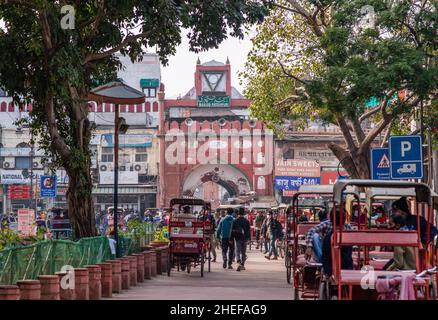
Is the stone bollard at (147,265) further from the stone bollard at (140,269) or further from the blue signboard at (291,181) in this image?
the blue signboard at (291,181)

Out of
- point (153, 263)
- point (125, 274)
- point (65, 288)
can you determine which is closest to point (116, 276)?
point (125, 274)

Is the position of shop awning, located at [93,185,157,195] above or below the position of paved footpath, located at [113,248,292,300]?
above

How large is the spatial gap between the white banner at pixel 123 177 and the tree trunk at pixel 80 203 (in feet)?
175

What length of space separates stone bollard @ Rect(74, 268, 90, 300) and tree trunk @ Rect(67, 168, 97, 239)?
5.97 metres

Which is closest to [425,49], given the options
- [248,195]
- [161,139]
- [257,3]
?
[257,3]

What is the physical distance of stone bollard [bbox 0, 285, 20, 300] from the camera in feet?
32.9

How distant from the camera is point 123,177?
73.3 m

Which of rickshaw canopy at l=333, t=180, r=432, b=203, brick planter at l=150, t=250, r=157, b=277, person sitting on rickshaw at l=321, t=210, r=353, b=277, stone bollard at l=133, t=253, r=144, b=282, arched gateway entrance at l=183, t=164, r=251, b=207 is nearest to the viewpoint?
rickshaw canopy at l=333, t=180, r=432, b=203

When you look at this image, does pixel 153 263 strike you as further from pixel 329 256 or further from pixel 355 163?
pixel 329 256

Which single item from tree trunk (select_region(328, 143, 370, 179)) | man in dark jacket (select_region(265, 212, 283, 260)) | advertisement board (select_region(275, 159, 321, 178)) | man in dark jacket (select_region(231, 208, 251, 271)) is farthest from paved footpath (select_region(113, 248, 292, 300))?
advertisement board (select_region(275, 159, 321, 178))

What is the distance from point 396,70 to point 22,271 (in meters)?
11.3

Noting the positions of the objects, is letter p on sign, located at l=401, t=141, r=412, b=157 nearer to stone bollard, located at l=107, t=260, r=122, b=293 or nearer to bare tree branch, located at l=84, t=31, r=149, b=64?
stone bollard, located at l=107, t=260, r=122, b=293

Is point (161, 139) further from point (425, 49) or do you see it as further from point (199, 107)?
point (425, 49)

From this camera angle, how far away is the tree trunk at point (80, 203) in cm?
1988
